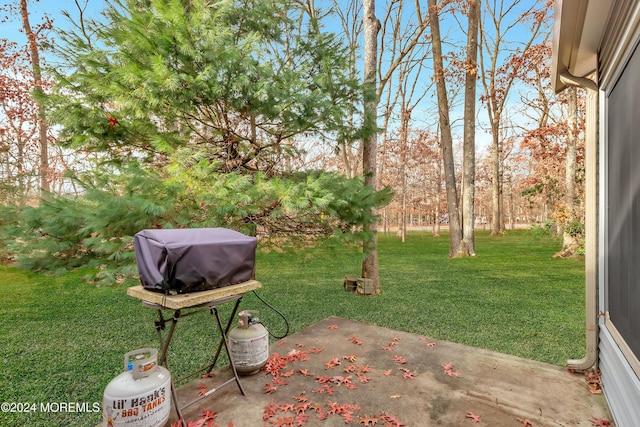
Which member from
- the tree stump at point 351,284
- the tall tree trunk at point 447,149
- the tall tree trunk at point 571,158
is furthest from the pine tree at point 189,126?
the tall tree trunk at point 571,158

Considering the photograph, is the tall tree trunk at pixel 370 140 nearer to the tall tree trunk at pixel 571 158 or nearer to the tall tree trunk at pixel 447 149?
the tall tree trunk at pixel 447 149

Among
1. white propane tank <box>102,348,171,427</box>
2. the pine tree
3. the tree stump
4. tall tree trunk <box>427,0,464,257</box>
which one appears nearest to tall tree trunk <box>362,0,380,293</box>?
the tree stump

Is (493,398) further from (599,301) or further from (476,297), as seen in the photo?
(476,297)

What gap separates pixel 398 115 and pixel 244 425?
16.6 metres

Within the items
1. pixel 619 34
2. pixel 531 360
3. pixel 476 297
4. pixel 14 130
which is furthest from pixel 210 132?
pixel 14 130

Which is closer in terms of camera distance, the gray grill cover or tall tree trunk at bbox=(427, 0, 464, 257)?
the gray grill cover

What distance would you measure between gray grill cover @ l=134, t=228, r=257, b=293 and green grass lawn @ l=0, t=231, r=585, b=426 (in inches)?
51.9

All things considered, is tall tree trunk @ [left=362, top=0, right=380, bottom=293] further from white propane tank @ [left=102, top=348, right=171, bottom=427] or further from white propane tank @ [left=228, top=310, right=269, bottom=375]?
white propane tank @ [left=102, top=348, right=171, bottom=427]

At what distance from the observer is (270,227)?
14.4 ft

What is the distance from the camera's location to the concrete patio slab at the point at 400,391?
6.88 ft

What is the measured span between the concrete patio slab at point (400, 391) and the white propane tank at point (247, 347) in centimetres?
13

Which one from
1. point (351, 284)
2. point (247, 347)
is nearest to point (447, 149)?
point (351, 284)

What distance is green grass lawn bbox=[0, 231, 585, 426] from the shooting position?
3.03 metres

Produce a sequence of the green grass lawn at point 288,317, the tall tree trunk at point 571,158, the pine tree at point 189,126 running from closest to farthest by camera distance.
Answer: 1. the green grass lawn at point 288,317
2. the pine tree at point 189,126
3. the tall tree trunk at point 571,158
